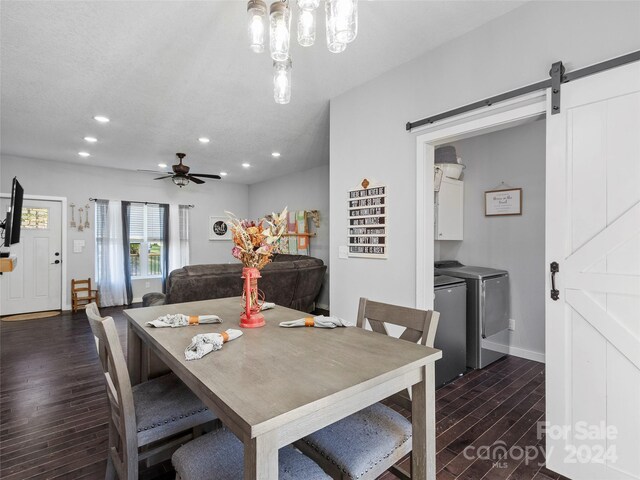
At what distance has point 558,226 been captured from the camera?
1.82m

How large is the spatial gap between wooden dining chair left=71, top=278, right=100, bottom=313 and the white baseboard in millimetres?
6466

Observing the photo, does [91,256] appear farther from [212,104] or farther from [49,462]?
[49,462]

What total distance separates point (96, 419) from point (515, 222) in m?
4.19

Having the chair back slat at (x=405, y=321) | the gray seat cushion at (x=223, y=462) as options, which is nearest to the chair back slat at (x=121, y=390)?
the gray seat cushion at (x=223, y=462)

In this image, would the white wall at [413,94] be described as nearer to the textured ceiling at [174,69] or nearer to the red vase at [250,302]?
the textured ceiling at [174,69]

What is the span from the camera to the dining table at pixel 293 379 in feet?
2.70

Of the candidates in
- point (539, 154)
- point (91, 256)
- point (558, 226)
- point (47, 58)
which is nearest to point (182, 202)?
point (91, 256)

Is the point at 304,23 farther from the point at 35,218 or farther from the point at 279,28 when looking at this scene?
the point at 35,218

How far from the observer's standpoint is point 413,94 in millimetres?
2637

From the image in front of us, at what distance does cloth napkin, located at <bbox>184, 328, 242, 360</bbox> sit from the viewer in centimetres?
118

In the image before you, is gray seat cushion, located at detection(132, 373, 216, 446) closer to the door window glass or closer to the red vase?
the red vase

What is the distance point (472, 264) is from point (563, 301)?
2227 millimetres

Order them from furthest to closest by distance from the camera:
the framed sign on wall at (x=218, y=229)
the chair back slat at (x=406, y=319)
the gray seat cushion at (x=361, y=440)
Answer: the framed sign on wall at (x=218, y=229), the chair back slat at (x=406, y=319), the gray seat cushion at (x=361, y=440)

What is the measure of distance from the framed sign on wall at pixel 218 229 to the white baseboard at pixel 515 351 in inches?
236
